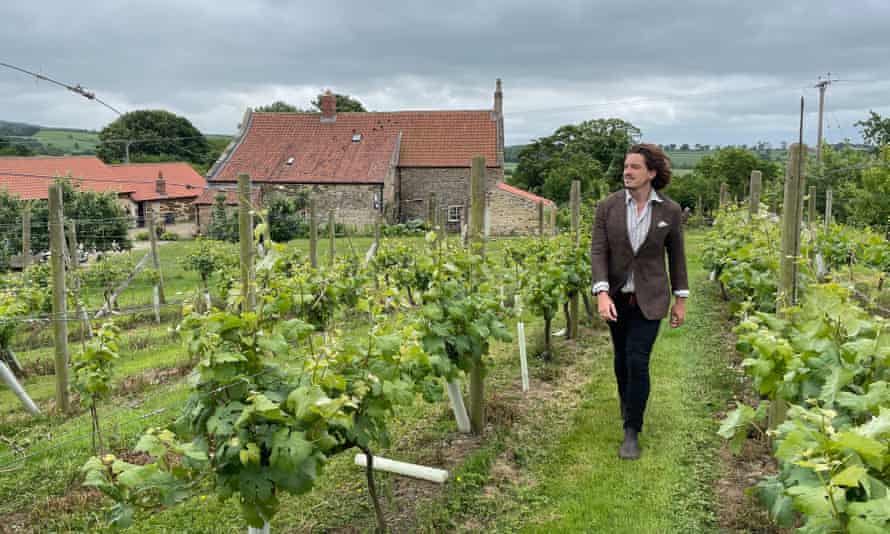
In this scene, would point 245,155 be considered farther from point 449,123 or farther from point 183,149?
point 183,149

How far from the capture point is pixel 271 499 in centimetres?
265

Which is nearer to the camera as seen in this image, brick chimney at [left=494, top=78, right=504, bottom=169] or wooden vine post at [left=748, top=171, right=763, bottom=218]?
wooden vine post at [left=748, top=171, right=763, bottom=218]

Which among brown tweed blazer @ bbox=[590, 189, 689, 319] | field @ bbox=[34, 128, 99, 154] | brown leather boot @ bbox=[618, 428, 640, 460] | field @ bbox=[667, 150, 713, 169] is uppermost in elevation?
field @ bbox=[667, 150, 713, 169]

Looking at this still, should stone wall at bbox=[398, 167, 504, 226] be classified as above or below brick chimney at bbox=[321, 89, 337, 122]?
below

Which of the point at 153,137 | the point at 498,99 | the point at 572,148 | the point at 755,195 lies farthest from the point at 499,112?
the point at 153,137

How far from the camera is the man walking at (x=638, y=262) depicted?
4.45 metres

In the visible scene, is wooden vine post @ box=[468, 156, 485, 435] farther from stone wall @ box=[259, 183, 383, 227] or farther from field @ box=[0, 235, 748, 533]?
stone wall @ box=[259, 183, 383, 227]

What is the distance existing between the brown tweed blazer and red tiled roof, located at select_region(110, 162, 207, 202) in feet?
129

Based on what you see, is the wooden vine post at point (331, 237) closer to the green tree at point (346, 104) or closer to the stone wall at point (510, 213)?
the stone wall at point (510, 213)

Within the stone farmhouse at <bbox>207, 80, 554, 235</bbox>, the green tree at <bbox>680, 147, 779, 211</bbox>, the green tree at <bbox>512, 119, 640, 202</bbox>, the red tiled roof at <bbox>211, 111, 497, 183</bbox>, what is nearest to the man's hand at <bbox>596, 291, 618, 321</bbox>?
the stone farmhouse at <bbox>207, 80, 554, 235</bbox>

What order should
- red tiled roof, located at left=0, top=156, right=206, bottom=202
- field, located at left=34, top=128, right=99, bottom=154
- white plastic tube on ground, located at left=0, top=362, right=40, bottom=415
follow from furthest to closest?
red tiled roof, located at left=0, top=156, right=206, bottom=202
field, located at left=34, top=128, right=99, bottom=154
white plastic tube on ground, located at left=0, top=362, right=40, bottom=415

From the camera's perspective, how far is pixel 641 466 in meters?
4.49

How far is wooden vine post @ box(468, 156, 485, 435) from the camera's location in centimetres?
508

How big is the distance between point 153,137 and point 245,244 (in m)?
64.5
